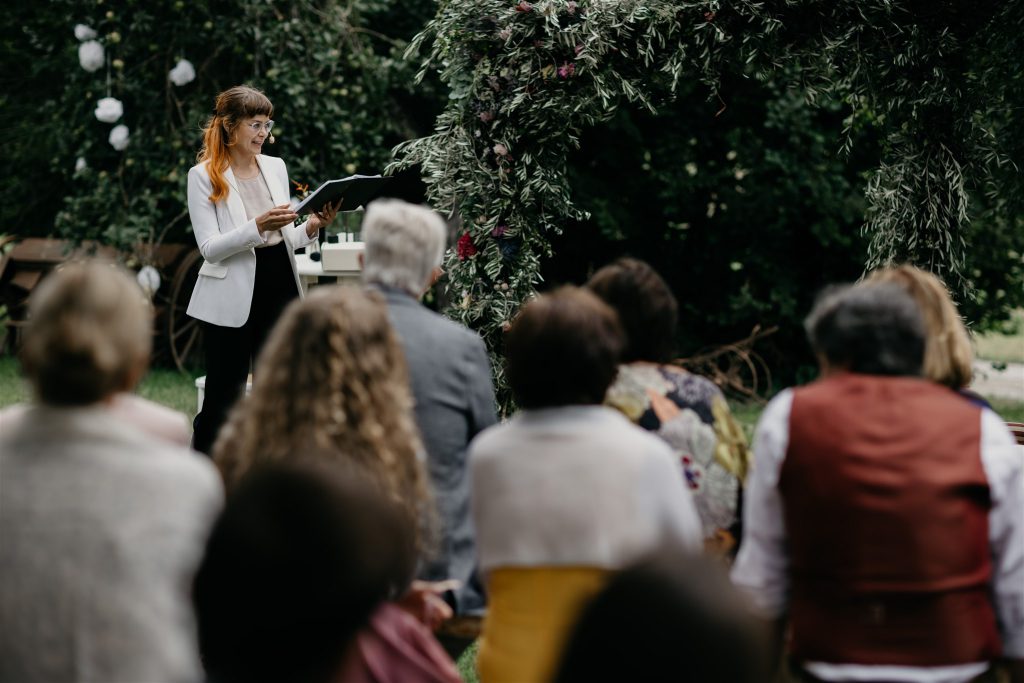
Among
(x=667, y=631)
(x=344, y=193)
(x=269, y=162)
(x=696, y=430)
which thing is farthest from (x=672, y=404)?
(x=269, y=162)

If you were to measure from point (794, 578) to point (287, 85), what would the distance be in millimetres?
7862

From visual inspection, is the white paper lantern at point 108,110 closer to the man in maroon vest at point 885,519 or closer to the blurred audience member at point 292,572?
the man in maroon vest at point 885,519

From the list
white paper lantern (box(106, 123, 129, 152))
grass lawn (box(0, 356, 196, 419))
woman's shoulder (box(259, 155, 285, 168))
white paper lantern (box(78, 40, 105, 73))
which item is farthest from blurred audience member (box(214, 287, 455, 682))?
white paper lantern (box(78, 40, 105, 73))

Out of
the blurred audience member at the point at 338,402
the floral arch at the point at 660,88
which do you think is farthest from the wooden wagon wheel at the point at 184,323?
the blurred audience member at the point at 338,402

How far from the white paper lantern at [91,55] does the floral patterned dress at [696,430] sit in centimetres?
795

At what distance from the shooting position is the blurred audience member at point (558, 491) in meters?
2.52

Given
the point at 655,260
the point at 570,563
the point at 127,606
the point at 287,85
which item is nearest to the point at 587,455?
the point at 570,563

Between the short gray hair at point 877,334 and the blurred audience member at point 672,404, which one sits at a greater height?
the short gray hair at point 877,334

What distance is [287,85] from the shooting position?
9.73 metres

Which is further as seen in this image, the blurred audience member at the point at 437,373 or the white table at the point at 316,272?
the white table at the point at 316,272

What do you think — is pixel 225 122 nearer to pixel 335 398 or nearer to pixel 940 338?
Result: pixel 335 398

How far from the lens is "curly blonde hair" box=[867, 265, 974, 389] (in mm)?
2959

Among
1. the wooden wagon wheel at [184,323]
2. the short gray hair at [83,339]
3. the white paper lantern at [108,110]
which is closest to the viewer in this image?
the short gray hair at [83,339]

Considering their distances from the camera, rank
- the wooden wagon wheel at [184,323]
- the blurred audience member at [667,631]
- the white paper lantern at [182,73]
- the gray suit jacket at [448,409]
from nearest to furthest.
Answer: the blurred audience member at [667,631], the gray suit jacket at [448,409], the white paper lantern at [182,73], the wooden wagon wheel at [184,323]
